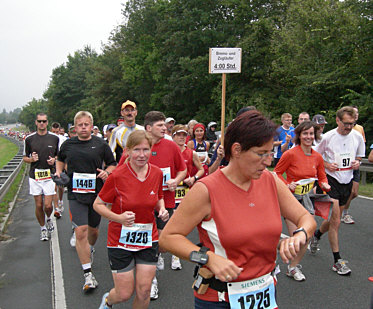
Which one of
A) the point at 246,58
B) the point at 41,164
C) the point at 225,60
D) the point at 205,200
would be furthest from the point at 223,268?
the point at 246,58

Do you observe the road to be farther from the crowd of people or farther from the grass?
the grass

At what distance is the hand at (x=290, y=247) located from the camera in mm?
2051

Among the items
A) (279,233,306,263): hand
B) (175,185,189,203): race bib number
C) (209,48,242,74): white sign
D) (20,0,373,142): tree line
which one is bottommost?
(175,185,189,203): race bib number

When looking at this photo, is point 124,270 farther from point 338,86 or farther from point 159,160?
point 338,86

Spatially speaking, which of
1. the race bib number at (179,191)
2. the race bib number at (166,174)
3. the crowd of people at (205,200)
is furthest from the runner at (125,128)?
the race bib number at (179,191)

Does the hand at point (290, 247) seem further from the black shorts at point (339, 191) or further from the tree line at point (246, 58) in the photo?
the black shorts at point (339, 191)

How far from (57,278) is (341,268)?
3.91m

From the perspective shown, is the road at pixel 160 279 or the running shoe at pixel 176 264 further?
the running shoe at pixel 176 264

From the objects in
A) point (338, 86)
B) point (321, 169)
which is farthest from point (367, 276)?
point (338, 86)

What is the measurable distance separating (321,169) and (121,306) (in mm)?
3117

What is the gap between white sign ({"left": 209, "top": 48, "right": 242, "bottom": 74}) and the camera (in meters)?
7.22

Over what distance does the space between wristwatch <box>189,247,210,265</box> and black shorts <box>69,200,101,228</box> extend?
10.5ft

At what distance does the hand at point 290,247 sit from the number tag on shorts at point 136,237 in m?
1.87

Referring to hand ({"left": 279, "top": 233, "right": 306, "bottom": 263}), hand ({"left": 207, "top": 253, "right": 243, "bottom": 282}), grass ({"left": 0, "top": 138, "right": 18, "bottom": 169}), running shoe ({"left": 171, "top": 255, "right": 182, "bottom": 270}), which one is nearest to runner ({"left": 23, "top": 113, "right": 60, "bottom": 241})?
running shoe ({"left": 171, "top": 255, "right": 182, "bottom": 270})
